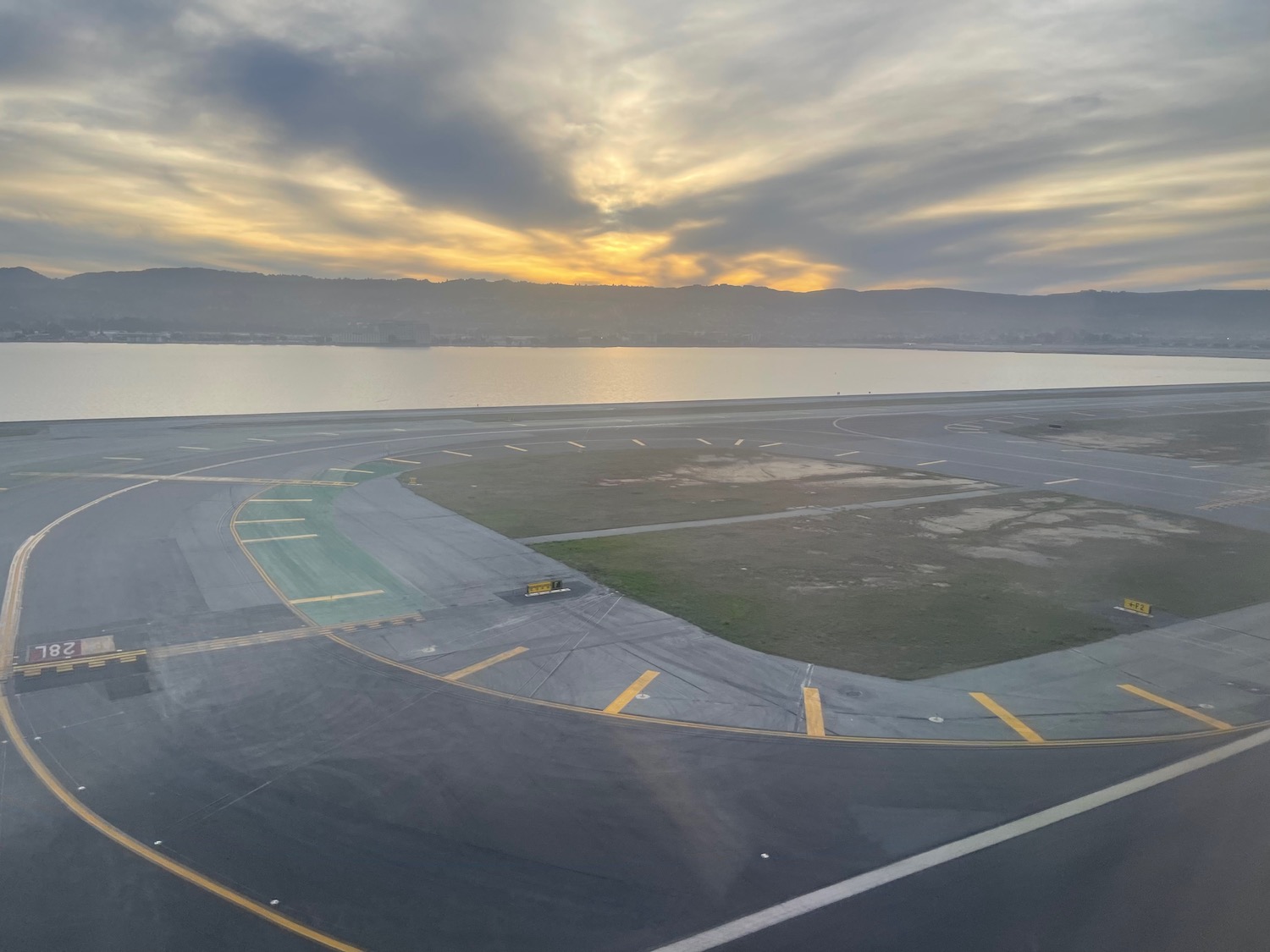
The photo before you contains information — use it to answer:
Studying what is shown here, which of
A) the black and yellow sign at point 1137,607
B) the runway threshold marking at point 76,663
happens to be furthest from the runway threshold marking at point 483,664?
the black and yellow sign at point 1137,607

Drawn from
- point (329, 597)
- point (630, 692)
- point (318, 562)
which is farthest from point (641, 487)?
point (630, 692)

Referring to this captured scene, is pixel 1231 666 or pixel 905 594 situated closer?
pixel 1231 666

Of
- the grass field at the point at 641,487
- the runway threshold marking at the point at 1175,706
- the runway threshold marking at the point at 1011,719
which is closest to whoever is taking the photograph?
the runway threshold marking at the point at 1011,719

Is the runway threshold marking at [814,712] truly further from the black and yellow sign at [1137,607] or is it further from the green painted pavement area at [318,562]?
the black and yellow sign at [1137,607]

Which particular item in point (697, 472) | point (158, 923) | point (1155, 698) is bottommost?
point (158, 923)

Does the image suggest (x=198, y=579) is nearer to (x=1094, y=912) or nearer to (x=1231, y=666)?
(x=1094, y=912)

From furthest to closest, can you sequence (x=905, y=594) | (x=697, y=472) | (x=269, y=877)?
(x=697, y=472), (x=905, y=594), (x=269, y=877)

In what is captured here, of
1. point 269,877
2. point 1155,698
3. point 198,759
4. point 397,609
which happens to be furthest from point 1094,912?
point 397,609

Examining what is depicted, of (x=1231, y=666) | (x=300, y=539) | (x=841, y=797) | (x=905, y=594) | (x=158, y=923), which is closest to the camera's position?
(x=158, y=923)
